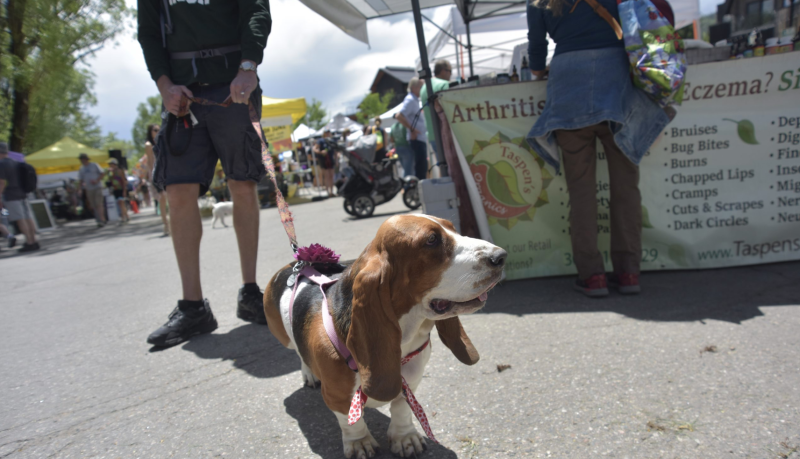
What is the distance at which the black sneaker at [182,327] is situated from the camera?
111 inches

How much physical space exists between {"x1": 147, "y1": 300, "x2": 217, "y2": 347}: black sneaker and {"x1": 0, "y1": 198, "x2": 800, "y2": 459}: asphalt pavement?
0.06m

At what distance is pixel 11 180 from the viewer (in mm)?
9453

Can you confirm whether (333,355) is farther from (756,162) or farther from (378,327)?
(756,162)

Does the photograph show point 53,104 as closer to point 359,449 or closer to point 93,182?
point 93,182

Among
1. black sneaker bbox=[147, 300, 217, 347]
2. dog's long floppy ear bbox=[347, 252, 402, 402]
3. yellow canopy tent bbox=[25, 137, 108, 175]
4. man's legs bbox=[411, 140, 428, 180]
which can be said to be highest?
yellow canopy tent bbox=[25, 137, 108, 175]

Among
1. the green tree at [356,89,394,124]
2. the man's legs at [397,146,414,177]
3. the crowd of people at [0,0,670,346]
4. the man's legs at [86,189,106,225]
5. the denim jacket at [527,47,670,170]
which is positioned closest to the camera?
the crowd of people at [0,0,670,346]

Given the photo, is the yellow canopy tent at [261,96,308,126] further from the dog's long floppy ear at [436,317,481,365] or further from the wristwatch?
the dog's long floppy ear at [436,317,481,365]

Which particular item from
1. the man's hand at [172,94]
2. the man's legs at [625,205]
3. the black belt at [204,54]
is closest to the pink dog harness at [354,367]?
the man's hand at [172,94]

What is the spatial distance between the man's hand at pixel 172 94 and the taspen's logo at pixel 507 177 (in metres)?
1.99

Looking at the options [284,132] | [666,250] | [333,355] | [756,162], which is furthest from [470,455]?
[284,132]

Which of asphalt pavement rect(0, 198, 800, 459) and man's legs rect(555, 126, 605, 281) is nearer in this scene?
asphalt pavement rect(0, 198, 800, 459)

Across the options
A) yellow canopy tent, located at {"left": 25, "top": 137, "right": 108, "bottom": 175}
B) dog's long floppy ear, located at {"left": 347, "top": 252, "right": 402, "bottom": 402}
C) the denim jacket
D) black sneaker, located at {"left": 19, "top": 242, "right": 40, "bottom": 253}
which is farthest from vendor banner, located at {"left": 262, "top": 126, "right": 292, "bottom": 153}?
dog's long floppy ear, located at {"left": 347, "top": 252, "right": 402, "bottom": 402}

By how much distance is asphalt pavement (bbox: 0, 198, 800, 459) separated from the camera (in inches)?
68.7

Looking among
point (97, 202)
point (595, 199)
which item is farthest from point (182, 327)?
point (97, 202)
